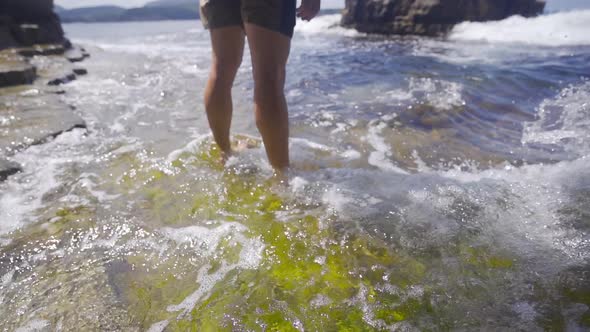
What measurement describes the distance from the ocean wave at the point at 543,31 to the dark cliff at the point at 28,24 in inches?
617

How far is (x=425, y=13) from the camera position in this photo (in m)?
22.6

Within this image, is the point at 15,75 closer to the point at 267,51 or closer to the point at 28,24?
the point at 267,51

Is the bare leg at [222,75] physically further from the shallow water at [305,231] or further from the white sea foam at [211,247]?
the white sea foam at [211,247]

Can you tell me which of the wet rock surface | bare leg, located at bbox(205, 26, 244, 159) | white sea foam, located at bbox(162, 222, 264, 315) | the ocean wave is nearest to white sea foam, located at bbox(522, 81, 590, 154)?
bare leg, located at bbox(205, 26, 244, 159)

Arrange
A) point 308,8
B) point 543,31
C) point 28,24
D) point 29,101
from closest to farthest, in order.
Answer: point 308,8 → point 29,101 → point 28,24 → point 543,31

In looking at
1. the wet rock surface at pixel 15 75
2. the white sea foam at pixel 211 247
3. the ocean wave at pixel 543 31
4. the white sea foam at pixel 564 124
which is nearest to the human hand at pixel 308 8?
the white sea foam at pixel 211 247

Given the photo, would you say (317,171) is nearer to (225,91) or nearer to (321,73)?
(225,91)

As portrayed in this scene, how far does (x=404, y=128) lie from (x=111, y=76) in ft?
17.3

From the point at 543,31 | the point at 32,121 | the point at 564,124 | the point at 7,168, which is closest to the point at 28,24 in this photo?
the point at 32,121

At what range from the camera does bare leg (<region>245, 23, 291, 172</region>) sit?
1.80 m

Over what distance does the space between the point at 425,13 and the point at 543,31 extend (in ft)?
32.1

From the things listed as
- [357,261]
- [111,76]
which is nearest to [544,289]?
[357,261]

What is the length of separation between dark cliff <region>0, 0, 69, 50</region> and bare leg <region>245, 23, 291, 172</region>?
9194mm

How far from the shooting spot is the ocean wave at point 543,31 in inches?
493
